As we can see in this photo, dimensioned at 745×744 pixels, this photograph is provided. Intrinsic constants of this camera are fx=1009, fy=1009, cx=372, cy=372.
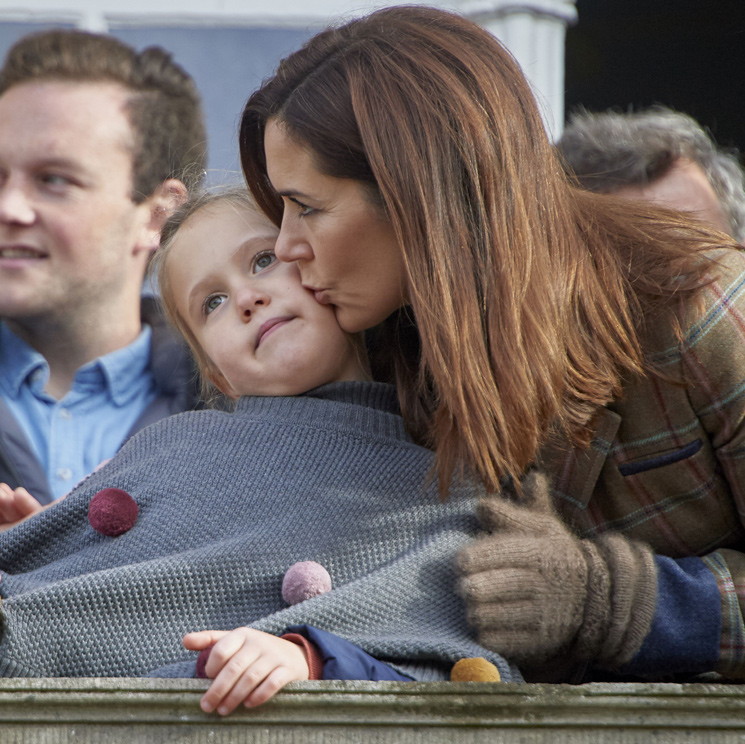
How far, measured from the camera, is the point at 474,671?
55.9 inches

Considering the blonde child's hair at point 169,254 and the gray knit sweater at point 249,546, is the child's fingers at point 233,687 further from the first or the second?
the blonde child's hair at point 169,254

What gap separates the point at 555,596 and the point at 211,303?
0.87 meters

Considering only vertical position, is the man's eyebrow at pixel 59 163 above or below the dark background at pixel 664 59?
below

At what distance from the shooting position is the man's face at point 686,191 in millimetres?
2734

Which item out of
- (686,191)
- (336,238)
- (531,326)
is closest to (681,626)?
(531,326)

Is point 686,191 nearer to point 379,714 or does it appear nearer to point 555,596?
point 555,596

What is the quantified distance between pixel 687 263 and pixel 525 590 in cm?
62

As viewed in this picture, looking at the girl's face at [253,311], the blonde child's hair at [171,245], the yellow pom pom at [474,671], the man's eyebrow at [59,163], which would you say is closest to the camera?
the yellow pom pom at [474,671]

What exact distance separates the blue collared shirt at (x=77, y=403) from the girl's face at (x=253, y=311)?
759 mm

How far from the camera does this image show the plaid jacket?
5.30 ft

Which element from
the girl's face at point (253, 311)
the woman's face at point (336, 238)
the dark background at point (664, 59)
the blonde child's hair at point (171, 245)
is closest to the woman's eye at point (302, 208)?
the woman's face at point (336, 238)

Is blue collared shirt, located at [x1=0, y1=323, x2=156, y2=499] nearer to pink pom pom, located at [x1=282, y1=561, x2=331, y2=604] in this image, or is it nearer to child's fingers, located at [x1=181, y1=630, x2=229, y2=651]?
pink pom pom, located at [x1=282, y1=561, x2=331, y2=604]

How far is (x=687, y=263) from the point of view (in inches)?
66.8

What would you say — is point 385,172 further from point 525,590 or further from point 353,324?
point 525,590
